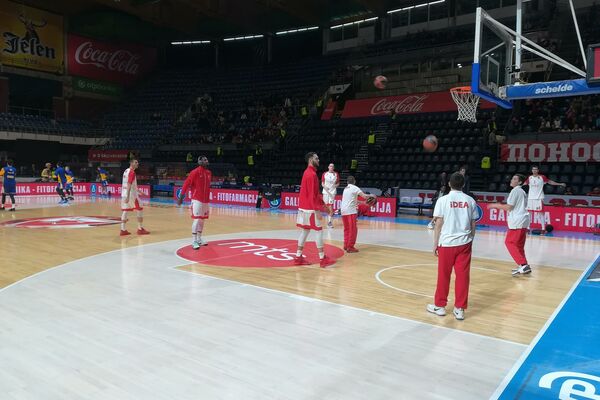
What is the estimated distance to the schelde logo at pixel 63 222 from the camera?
12.7 metres

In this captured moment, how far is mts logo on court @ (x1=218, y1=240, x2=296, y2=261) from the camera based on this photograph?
890cm

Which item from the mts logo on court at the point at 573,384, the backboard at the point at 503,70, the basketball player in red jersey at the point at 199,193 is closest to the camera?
the mts logo on court at the point at 573,384

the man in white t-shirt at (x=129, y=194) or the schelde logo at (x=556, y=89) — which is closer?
the schelde logo at (x=556, y=89)

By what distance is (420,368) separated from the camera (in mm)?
3930

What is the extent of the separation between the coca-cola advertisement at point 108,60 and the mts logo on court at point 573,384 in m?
39.3

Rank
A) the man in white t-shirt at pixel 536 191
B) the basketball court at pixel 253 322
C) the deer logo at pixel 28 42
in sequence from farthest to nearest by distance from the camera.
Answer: the deer logo at pixel 28 42
the man in white t-shirt at pixel 536 191
the basketball court at pixel 253 322

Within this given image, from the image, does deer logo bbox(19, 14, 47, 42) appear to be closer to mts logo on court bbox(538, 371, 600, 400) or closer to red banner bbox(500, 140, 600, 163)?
red banner bbox(500, 140, 600, 163)

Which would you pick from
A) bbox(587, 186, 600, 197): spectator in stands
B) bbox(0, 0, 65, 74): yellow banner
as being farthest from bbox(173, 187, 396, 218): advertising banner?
bbox(0, 0, 65, 74): yellow banner

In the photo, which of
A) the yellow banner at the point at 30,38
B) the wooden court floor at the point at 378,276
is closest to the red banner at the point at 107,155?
the yellow banner at the point at 30,38

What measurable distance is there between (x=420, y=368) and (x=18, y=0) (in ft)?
125

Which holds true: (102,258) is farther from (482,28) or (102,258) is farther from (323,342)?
(482,28)

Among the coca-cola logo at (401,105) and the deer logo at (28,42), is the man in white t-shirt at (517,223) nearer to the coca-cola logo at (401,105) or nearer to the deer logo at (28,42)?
the coca-cola logo at (401,105)

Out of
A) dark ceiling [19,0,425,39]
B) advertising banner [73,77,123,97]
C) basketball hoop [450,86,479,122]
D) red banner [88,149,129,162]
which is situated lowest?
red banner [88,149,129,162]

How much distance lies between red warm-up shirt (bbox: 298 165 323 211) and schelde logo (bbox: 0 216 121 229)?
7653 millimetres
